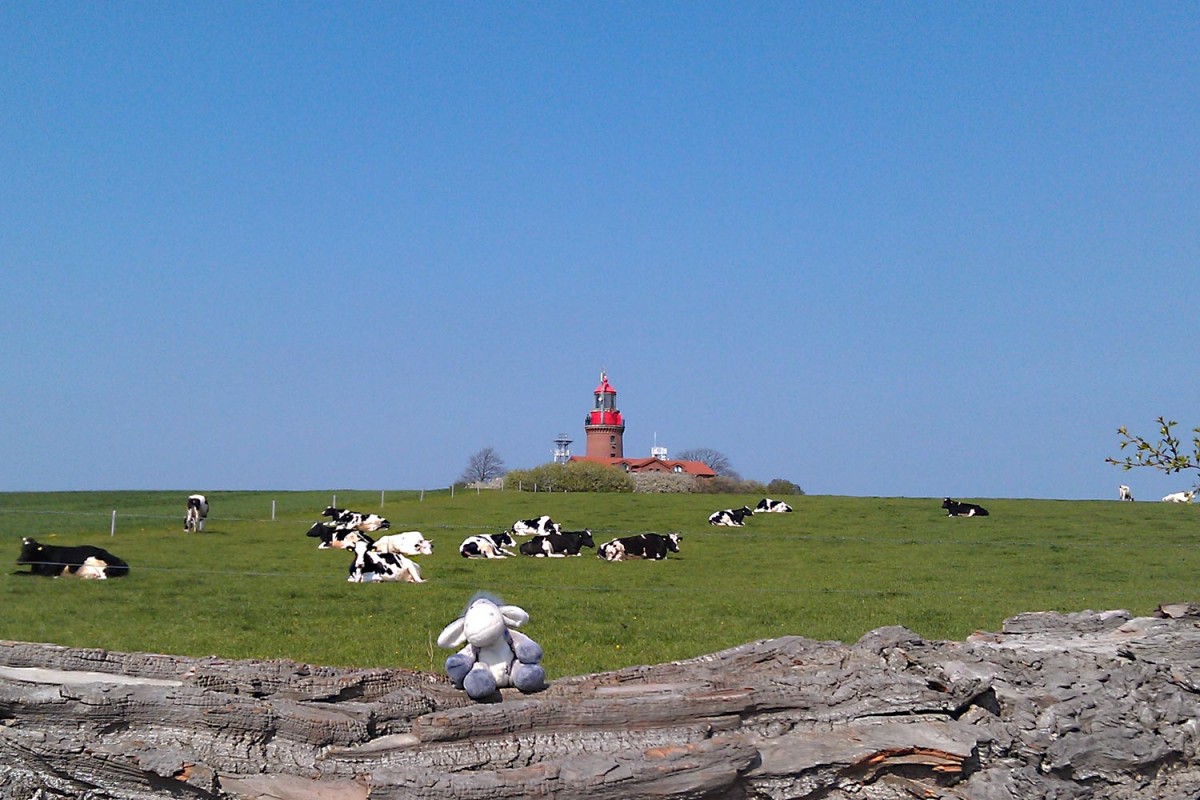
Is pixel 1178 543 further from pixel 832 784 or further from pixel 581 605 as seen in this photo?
pixel 832 784

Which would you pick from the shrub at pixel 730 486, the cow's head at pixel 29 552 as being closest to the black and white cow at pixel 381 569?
the cow's head at pixel 29 552

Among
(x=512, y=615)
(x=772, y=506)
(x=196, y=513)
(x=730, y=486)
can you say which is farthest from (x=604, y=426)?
(x=512, y=615)

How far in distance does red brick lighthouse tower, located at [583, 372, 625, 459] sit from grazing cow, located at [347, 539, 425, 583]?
74.0 meters

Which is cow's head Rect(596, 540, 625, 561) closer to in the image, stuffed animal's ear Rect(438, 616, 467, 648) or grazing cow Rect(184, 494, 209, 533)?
grazing cow Rect(184, 494, 209, 533)

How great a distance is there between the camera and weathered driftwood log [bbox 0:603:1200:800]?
488 centimetres

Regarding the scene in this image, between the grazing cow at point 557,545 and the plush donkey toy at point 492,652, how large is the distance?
55.7 ft

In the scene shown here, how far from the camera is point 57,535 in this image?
24922mm

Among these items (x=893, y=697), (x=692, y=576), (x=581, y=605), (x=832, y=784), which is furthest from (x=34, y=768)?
(x=692, y=576)

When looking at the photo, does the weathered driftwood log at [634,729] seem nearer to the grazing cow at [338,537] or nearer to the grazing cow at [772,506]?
the grazing cow at [338,537]

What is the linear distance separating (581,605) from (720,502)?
2767cm

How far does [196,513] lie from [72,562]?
901 centimetres

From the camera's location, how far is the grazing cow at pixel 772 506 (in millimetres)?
36875

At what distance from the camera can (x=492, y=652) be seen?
A: 5824 millimetres

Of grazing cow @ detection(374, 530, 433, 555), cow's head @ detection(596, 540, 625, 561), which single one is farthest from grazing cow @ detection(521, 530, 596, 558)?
grazing cow @ detection(374, 530, 433, 555)
